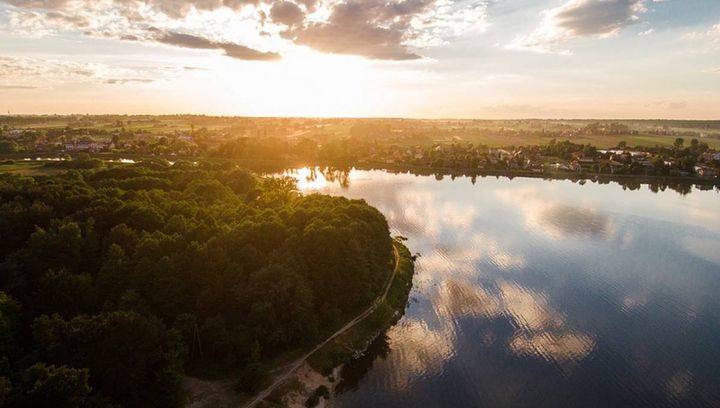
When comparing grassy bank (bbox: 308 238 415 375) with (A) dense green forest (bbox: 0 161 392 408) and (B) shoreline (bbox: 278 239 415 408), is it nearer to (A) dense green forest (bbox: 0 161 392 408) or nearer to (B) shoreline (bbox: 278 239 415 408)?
(B) shoreline (bbox: 278 239 415 408)

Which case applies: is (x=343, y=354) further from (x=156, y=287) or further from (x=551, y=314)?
(x=551, y=314)

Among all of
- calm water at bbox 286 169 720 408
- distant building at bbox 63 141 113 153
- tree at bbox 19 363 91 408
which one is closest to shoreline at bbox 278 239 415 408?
calm water at bbox 286 169 720 408

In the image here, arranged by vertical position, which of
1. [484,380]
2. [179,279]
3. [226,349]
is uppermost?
[179,279]

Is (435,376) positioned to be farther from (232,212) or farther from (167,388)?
(232,212)

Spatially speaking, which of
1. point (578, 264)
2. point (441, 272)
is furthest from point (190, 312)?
point (578, 264)

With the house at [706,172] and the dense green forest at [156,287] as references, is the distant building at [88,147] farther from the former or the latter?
the house at [706,172]

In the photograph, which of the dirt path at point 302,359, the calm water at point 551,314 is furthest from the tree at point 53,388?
the calm water at point 551,314
